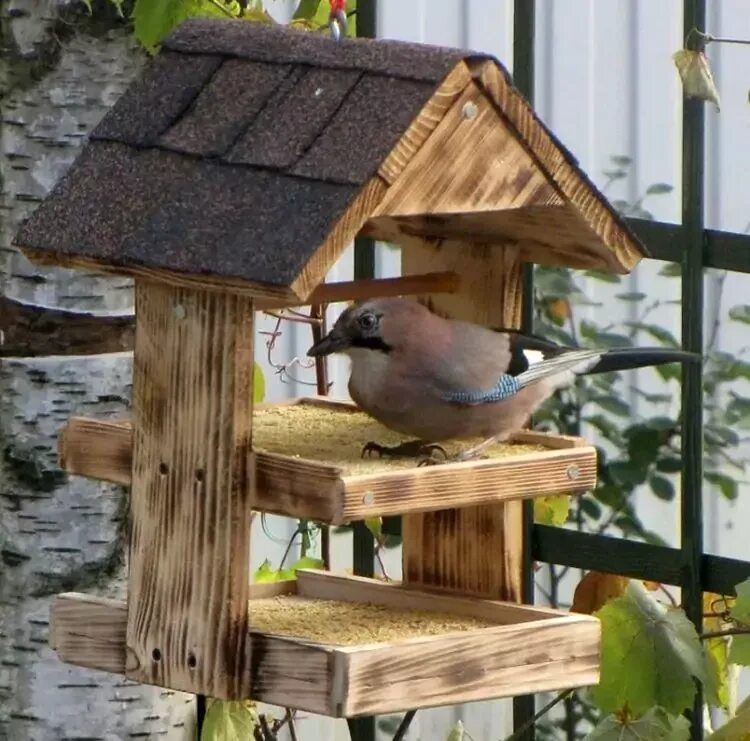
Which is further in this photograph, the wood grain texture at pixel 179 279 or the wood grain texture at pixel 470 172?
the wood grain texture at pixel 470 172

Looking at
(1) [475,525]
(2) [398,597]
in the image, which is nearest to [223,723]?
(2) [398,597]

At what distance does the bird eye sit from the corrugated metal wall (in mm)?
1442

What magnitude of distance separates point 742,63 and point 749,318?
0.57 meters

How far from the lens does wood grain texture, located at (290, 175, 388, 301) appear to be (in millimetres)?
1971

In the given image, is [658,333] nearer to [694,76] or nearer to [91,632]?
[694,76]

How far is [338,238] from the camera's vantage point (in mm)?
2008

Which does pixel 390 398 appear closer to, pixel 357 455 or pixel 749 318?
pixel 357 455

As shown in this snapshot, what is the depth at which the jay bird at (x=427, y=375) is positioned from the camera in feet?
7.72

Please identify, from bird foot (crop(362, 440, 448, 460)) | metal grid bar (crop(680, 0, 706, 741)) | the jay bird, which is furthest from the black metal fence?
bird foot (crop(362, 440, 448, 460))

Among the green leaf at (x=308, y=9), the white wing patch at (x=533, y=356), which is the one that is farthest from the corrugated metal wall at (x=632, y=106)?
the white wing patch at (x=533, y=356)

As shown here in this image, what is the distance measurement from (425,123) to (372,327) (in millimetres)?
375

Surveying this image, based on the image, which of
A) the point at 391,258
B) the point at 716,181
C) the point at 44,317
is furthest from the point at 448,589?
the point at 391,258

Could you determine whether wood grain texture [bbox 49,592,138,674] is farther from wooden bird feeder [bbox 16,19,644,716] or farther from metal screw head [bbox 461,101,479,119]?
metal screw head [bbox 461,101,479,119]

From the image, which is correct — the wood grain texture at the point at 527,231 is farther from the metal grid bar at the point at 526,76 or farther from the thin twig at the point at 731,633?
the thin twig at the point at 731,633
